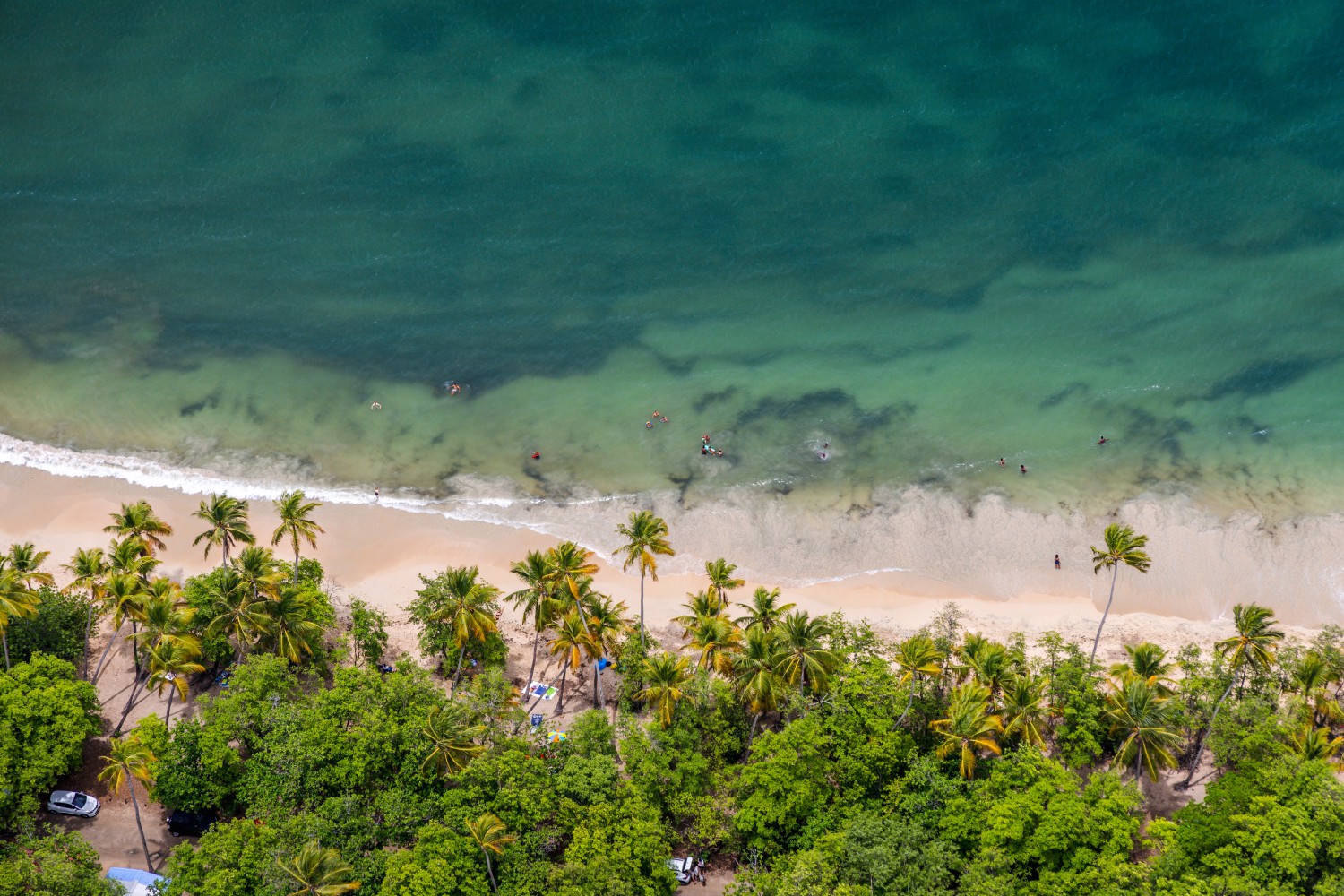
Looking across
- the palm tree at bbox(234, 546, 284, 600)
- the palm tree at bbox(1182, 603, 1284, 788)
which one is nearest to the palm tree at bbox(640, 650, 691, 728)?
the palm tree at bbox(234, 546, 284, 600)

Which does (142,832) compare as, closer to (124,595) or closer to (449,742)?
(124,595)

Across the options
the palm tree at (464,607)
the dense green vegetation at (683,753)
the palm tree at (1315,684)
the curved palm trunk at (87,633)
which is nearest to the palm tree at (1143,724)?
the dense green vegetation at (683,753)

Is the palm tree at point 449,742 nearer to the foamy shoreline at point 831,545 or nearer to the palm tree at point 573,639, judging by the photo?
the palm tree at point 573,639

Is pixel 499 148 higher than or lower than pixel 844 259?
higher

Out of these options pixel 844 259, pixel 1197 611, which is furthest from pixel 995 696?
pixel 844 259

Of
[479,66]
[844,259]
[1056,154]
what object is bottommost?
[844,259]

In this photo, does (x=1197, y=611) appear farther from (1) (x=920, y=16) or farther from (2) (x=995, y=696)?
(1) (x=920, y=16)

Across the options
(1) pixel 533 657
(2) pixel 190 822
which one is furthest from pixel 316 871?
Answer: (1) pixel 533 657
